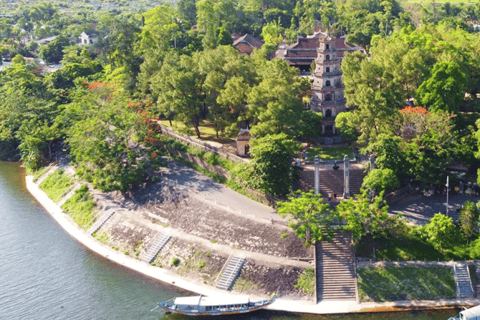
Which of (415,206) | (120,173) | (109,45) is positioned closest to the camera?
(415,206)

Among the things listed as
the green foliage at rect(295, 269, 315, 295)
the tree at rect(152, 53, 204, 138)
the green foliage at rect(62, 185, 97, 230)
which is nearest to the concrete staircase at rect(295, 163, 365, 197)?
the green foliage at rect(295, 269, 315, 295)

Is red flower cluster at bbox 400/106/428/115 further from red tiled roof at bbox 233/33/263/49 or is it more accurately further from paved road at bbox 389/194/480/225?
red tiled roof at bbox 233/33/263/49

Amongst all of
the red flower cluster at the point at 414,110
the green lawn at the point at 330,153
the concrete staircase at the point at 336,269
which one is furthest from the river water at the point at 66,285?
the red flower cluster at the point at 414,110

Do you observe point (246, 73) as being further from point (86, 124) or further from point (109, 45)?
point (109, 45)

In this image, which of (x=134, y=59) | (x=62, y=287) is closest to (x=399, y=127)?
(x=62, y=287)

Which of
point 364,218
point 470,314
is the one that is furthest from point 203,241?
point 470,314

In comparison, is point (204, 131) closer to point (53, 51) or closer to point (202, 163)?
point (202, 163)

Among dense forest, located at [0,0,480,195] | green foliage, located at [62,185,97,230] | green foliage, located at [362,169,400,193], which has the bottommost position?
green foliage, located at [62,185,97,230]
